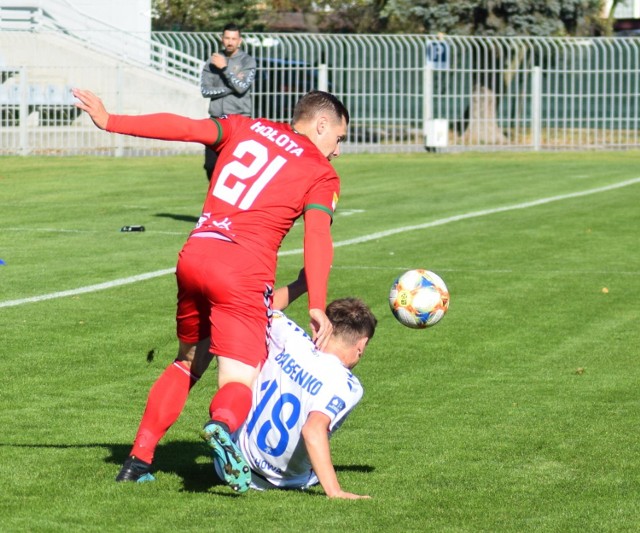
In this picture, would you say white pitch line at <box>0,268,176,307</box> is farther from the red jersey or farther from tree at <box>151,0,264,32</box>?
tree at <box>151,0,264,32</box>

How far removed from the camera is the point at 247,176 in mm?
5887

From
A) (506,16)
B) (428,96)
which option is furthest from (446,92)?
(506,16)

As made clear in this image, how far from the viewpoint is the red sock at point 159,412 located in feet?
20.2

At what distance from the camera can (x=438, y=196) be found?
2197cm

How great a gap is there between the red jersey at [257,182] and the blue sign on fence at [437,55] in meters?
29.4

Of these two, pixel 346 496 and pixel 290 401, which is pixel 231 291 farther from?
pixel 346 496

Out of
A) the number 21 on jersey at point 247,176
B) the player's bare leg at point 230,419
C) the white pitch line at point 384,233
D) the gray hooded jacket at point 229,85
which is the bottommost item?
the white pitch line at point 384,233

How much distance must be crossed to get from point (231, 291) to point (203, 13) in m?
45.2

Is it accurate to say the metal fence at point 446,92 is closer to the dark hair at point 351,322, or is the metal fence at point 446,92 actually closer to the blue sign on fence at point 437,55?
the blue sign on fence at point 437,55

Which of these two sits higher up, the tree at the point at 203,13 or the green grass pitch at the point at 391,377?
the tree at the point at 203,13

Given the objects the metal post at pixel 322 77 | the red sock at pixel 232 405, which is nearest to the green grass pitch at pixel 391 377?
the red sock at pixel 232 405

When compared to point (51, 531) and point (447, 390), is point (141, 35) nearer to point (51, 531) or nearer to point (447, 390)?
point (447, 390)

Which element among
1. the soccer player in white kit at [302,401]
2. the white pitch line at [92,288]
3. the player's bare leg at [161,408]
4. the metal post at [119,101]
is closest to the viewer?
the soccer player in white kit at [302,401]

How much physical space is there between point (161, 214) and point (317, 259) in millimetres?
13287
